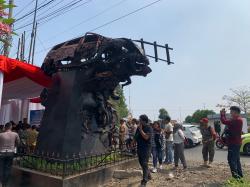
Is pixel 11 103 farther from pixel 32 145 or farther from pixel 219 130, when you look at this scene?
pixel 219 130

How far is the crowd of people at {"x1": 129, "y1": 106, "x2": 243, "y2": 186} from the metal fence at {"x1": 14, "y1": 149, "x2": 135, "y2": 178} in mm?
991

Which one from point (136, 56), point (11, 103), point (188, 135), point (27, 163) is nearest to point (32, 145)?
point (27, 163)

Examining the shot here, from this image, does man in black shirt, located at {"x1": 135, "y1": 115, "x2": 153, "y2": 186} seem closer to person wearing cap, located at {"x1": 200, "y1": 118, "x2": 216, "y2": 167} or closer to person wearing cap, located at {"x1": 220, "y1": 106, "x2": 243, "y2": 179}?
person wearing cap, located at {"x1": 220, "y1": 106, "x2": 243, "y2": 179}

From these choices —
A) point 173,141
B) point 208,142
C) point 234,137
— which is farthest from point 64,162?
point 208,142

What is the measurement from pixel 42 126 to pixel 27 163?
54.4 inches

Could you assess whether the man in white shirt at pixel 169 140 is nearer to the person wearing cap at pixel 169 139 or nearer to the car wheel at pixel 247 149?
the person wearing cap at pixel 169 139

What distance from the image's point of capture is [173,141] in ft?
31.4

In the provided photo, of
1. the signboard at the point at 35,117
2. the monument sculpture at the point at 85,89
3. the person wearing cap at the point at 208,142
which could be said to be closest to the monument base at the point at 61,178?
the monument sculpture at the point at 85,89

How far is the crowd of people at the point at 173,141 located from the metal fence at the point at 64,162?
39.0 inches

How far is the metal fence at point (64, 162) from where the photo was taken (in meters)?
6.68

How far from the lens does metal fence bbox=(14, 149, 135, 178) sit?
21.9ft

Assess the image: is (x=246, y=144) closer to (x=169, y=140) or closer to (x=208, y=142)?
(x=208, y=142)

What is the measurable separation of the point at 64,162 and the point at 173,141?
14.3 feet

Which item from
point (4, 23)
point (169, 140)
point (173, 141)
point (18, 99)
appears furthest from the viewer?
point (18, 99)
